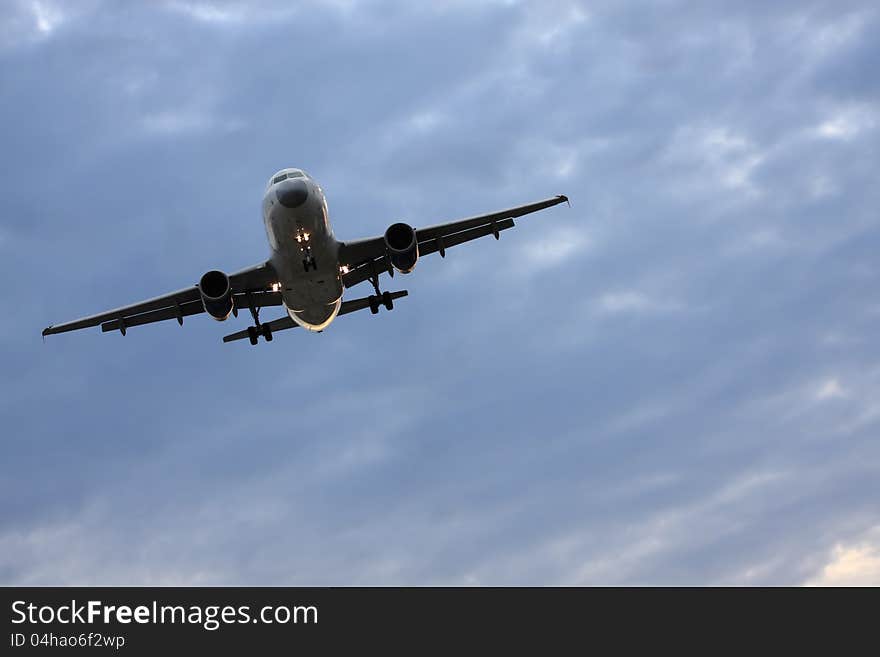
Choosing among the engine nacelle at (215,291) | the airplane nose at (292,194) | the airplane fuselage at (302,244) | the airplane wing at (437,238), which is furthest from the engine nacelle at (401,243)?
the engine nacelle at (215,291)

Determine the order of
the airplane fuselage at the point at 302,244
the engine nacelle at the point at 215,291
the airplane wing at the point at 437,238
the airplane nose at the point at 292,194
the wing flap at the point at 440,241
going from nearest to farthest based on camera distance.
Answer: the airplane nose at the point at 292,194 < the airplane fuselage at the point at 302,244 < the engine nacelle at the point at 215,291 < the airplane wing at the point at 437,238 < the wing flap at the point at 440,241

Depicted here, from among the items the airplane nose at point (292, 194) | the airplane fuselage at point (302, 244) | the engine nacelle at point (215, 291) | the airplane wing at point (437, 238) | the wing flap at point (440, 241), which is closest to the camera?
the airplane nose at point (292, 194)

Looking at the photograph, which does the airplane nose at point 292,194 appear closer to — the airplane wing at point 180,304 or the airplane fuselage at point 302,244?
the airplane fuselage at point 302,244

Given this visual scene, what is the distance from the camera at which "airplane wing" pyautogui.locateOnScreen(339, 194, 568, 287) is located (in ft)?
165

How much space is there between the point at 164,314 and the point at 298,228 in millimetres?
11114

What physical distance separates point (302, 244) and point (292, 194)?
2.40 metres

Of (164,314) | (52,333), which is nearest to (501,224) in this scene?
(164,314)

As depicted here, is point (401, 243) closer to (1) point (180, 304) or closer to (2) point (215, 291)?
(2) point (215, 291)

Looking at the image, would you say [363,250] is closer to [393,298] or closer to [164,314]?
[393,298]

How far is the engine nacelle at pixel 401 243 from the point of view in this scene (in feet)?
157

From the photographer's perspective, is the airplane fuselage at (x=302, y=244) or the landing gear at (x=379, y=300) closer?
the airplane fuselage at (x=302, y=244)

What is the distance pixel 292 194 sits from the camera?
1762 inches

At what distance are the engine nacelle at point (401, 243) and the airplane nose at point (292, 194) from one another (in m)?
4.44
